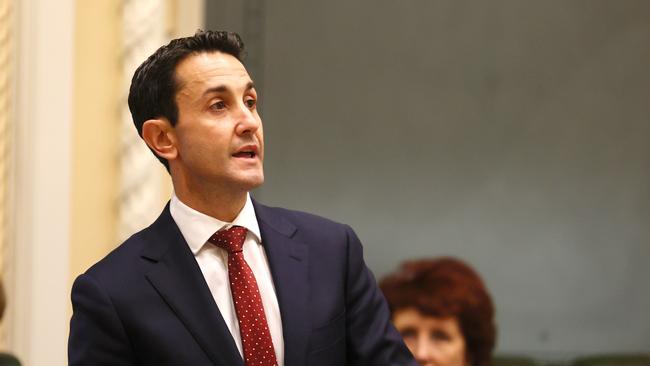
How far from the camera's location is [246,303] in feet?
6.00

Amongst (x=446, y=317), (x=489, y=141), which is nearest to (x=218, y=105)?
(x=446, y=317)

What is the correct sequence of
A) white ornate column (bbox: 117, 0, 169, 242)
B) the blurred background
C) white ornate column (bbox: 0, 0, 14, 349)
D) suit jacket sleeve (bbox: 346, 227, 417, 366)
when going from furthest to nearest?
the blurred background < white ornate column (bbox: 117, 0, 169, 242) < white ornate column (bbox: 0, 0, 14, 349) < suit jacket sleeve (bbox: 346, 227, 417, 366)

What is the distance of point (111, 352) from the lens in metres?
1.77

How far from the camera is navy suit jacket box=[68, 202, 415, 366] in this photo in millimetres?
1781

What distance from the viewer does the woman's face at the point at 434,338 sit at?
9.57ft

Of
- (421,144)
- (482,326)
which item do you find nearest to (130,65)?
(482,326)

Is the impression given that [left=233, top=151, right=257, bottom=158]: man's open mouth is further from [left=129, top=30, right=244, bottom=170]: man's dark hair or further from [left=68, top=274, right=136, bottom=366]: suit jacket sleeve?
[left=68, top=274, right=136, bottom=366]: suit jacket sleeve

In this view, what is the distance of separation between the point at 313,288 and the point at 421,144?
11.6ft

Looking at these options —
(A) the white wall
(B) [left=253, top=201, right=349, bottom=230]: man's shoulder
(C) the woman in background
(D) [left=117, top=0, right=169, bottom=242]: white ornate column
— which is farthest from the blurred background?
(B) [left=253, top=201, right=349, bottom=230]: man's shoulder

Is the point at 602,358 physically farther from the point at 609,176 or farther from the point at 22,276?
the point at 22,276

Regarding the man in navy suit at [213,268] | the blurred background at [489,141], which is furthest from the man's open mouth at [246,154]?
the blurred background at [489,141]

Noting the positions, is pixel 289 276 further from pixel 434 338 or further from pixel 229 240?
pixel 434 338

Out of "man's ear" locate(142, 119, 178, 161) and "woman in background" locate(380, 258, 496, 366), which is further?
"woman in background" locate(380, 258, 496, 366)

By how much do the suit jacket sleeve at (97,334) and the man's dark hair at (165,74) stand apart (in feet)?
0.98
